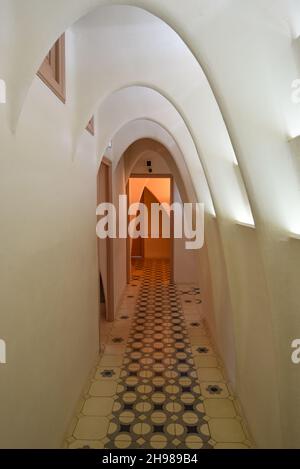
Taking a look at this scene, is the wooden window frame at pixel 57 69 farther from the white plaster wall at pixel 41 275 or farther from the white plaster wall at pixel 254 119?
the white plaster wall at pixel 254 119

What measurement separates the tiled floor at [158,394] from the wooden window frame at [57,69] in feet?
10.0

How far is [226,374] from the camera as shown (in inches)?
149

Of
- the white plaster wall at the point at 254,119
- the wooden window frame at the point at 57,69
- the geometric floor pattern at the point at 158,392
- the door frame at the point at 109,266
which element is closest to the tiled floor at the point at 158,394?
the geometric floor pattern at the point at 158,392

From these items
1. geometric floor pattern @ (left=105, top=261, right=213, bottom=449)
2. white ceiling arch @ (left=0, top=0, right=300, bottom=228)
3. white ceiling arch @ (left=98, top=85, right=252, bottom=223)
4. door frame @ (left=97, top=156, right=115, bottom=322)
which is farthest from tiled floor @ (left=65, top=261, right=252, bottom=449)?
white ceiling arch @ (left=0, top=0, right=300, bottom=228)

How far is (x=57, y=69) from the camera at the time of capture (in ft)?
8.65

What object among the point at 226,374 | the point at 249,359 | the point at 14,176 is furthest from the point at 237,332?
the point at 14,176

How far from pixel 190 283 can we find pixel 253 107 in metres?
6.83

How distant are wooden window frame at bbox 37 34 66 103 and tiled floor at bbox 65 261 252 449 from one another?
10.0ft

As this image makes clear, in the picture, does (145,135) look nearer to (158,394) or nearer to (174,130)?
(174,130)

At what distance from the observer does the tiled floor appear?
2762 millimetres

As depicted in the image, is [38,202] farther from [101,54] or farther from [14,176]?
[101,54]

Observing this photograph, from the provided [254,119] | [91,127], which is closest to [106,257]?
[91,127]

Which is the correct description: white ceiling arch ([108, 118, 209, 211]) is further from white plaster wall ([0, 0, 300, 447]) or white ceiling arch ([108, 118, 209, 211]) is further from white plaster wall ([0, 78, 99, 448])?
white plaster wall ([0, 0, 300, 447])

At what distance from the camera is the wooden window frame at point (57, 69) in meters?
2.42
